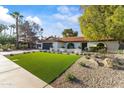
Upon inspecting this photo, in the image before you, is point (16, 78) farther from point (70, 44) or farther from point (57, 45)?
point (70, 44)

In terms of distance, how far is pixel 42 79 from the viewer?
6840mm

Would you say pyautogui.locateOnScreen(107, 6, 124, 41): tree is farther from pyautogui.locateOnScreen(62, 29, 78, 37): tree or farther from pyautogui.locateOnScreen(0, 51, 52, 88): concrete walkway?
pyautogui.locateOnScreen(0, 51, 52, 88): concrete walkway

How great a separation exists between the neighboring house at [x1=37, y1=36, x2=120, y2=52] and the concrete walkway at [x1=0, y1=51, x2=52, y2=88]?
1376 millimetres

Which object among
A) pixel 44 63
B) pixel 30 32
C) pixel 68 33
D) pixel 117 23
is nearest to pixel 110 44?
pixel 117 23

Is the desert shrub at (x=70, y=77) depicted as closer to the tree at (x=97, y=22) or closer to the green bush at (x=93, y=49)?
the green bush at (x=93, y=49)

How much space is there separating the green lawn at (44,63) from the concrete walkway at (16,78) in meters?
0.28

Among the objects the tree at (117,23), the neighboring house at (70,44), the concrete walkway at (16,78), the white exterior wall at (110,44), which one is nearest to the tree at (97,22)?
→ the tree at (117,23)

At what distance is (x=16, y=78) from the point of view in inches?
269

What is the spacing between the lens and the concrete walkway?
6.57m

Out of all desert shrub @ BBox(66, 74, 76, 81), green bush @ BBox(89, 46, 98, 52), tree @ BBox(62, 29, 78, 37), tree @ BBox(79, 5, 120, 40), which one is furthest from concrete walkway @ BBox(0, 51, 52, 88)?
tree @ BBox(79, 5, 120, 40)

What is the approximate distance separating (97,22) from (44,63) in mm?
3960

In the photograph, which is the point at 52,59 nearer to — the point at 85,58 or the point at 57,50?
the point at 57,50
